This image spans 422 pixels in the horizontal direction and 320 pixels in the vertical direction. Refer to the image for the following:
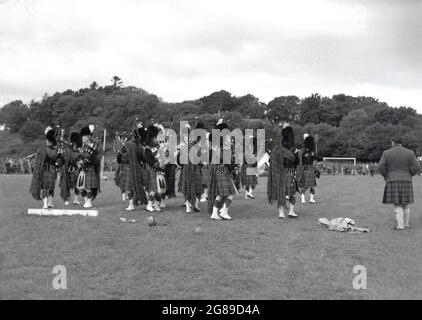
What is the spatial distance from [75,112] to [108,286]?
104m

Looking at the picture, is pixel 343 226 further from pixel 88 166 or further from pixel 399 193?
pixel 88 166

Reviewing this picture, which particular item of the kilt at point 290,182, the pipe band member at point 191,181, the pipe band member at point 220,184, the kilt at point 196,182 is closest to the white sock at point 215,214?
the pipe band member at point 220,184

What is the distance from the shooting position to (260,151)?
23.6 m

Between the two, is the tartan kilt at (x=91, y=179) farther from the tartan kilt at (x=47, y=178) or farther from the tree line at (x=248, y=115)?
the tree line at (x=248, y=115)

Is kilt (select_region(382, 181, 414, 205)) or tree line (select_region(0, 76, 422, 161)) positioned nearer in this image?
kilt (select_region(382, 181, 414, 205))

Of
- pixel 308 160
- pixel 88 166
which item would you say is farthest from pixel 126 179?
pixel 308 160

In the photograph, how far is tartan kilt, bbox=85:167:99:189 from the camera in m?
16.3

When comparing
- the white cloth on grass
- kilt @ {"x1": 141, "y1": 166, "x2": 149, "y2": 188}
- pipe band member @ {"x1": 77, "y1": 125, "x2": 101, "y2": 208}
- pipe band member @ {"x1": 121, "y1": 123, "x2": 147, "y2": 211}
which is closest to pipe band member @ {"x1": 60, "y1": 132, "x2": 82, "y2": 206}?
pipe band member @ {"x1": 77, "y1": 125, "x2": 101, "y2": 208}

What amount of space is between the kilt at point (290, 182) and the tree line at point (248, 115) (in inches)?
2750

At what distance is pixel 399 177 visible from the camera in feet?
42.8

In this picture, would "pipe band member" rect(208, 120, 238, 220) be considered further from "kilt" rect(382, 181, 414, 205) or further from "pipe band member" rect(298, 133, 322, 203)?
"pipe band member" rect(298, 133, 322, 203)

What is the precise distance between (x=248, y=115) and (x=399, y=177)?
93.5 meters
